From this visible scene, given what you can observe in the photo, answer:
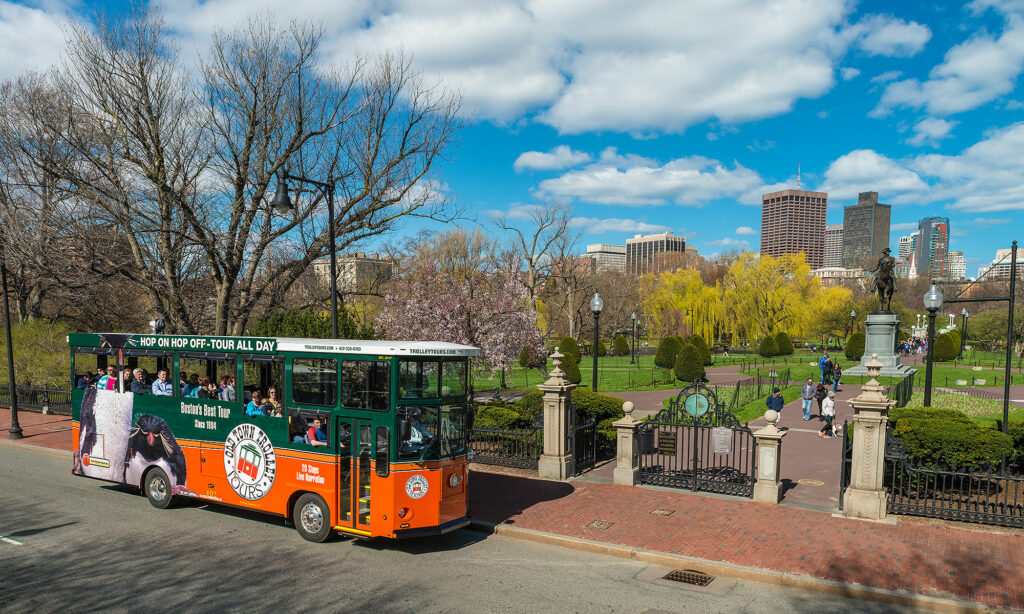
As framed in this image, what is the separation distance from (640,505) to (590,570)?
11.0 ft

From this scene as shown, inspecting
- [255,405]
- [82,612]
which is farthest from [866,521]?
[82,612]

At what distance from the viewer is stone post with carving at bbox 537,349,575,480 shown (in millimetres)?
14023

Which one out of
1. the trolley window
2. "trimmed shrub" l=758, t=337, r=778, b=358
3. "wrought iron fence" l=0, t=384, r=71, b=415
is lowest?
"wrought iron fence" l=0, t=384, r=71, b=415

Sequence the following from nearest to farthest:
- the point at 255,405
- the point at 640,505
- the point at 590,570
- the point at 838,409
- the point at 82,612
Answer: the point at 82,612 → the point at 590,570 → the point at 255,405 → the point at 640,505 → the point at 838,409

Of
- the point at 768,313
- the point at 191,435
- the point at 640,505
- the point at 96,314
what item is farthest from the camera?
the point at 768,313

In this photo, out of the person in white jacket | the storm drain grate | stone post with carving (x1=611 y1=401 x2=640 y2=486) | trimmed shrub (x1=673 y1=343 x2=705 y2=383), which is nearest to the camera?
the storm drain grate

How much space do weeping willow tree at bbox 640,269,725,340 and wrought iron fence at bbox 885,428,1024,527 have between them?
5124cm

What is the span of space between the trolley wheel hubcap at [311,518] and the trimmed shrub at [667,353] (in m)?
36.2

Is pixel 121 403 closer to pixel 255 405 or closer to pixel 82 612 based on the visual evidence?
pixel 255 405

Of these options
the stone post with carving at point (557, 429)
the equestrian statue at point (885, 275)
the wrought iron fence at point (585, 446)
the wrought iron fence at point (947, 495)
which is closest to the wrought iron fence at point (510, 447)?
the stone post with carving at point (557, 429)

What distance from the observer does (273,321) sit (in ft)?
82.1

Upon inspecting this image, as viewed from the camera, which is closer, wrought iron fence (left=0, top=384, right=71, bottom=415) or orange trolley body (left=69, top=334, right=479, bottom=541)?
orange trolley body (left=69, top=334, right=479, bottom=541)

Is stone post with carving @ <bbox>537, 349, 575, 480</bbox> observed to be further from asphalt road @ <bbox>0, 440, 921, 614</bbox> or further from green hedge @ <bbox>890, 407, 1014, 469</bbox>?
green hedge @ <bbox>890, 407, 1014, 469</bbox>

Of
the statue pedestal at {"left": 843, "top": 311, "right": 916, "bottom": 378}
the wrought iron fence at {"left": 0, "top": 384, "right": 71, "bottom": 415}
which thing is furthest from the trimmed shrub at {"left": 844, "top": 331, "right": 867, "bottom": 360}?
the wrought iron fence at {"left": 0, "top": 384, "right": 71, "bottom": 415}
